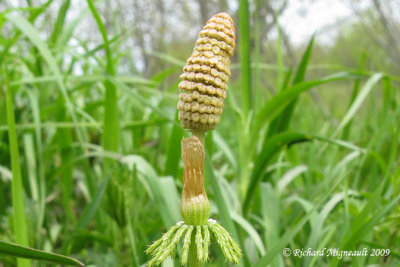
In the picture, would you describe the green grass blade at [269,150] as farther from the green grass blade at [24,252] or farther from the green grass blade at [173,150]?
the green grass blade at [24,252]

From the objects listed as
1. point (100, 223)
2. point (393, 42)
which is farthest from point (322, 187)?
point (393, 42)

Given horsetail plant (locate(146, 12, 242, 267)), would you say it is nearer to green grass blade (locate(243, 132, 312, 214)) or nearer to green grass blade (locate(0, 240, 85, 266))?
green grass blade (locate(0, 240, 85, 266))

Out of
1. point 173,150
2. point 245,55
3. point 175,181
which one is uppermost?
point 245,55

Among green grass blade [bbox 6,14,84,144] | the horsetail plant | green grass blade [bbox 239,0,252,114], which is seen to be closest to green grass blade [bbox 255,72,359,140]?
green grass blade [bbox 239,0,252,114]

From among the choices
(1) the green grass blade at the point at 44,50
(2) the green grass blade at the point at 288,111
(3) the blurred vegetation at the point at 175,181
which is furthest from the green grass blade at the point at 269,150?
(1) the green grass blade at the point at 44,50

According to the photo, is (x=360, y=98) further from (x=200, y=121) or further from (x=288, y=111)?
(x=200, y=121)

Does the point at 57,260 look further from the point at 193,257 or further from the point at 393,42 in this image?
the point at 393,42

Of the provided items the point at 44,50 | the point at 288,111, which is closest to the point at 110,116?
the point at 44,50

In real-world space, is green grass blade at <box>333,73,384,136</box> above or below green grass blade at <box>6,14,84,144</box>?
below

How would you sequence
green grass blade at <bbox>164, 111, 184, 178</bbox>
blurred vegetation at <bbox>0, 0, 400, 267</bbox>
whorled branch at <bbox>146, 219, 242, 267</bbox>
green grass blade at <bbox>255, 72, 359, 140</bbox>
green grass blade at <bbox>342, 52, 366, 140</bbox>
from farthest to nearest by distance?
green grass blade at <bbox>342, 52, 366, 140</bbox> → green grass blade at <bbox>255, 72, 359, 140</bbox> → green grass blade at <bbox>164, 111, 184, 178</bbox> → blurred vegetation at <bbox>0, 0, 400, 267</bbox> → whorled branch at <bbox>146, 219, 242, 267</bbox>
